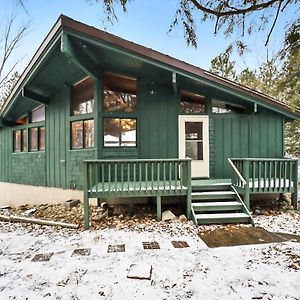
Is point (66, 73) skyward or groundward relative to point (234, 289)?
skyward

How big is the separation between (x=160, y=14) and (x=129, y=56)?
1.88 meters

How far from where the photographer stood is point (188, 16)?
10.6 ft

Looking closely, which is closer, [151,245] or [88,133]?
[151,245]

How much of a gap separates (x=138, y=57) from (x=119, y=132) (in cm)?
203

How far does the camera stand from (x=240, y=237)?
3.79 meters

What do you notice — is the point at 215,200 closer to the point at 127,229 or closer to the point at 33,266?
the point at 127,229

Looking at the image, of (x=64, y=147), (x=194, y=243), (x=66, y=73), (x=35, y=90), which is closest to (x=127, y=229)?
(x=194, y=243)

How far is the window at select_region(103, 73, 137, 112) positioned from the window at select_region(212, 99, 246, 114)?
7.82 feet

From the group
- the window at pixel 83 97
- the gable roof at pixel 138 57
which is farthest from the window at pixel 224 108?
the window at pixel 83 97

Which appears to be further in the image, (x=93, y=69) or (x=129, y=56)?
(x=93, y=69)

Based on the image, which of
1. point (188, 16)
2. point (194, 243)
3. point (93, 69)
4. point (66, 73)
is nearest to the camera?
point (188, 16)

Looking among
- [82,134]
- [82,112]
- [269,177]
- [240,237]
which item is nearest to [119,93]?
[82,112]

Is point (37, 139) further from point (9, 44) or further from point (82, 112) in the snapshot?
point (9, 44)

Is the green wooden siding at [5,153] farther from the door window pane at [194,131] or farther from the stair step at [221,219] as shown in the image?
the stair step at [221,219]
